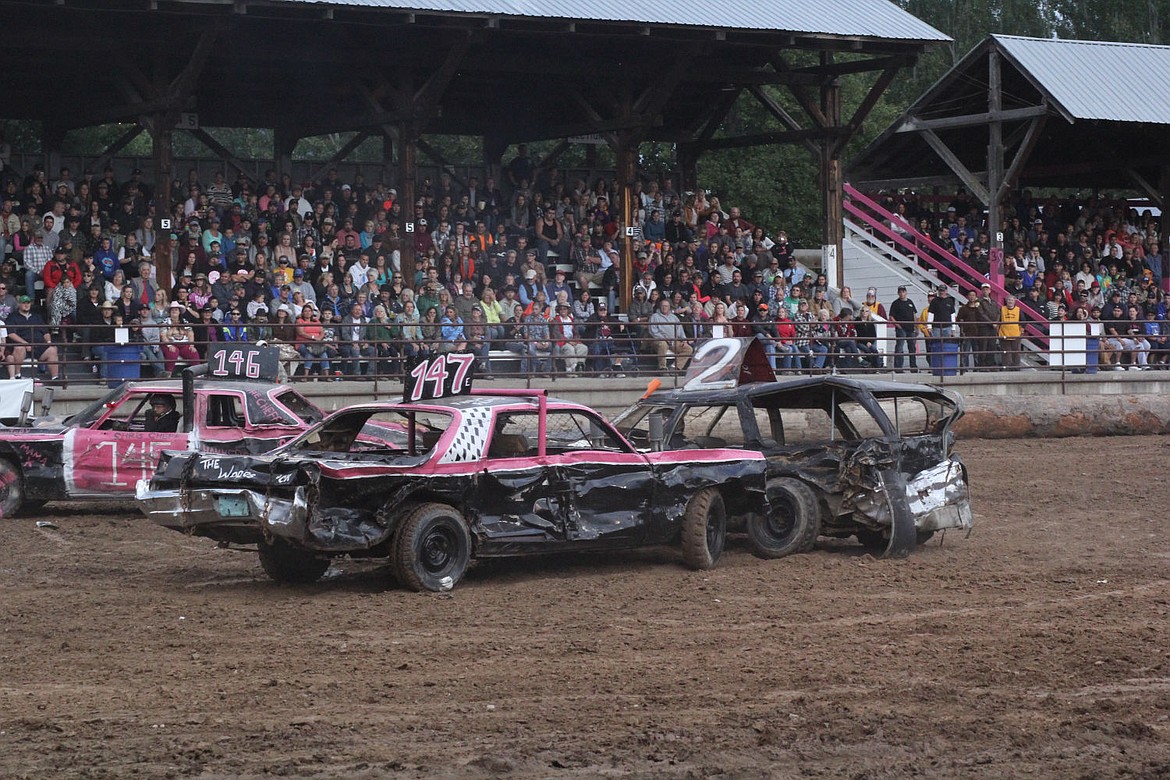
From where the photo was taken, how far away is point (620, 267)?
2695 cm

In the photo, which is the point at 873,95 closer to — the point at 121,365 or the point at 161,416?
the point at 121,365

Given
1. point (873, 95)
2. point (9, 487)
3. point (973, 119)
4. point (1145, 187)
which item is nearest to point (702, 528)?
point (9, 487)

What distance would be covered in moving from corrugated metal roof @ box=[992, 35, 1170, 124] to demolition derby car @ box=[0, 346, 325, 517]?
21057mm

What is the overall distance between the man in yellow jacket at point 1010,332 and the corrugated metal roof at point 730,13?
5.21 m

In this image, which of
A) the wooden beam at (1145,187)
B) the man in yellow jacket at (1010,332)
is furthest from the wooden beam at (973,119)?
the wooden beam at (1145,187)

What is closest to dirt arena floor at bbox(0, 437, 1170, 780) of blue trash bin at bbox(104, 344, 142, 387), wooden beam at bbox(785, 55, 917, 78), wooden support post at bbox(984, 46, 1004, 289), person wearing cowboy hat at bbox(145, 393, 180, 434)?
person wearing cowboy hat at bbox(145, 393, 180, 434)

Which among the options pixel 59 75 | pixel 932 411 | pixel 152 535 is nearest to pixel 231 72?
pixel 59 75

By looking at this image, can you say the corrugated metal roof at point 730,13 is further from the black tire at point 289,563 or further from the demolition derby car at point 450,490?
the black tire at point 289,563

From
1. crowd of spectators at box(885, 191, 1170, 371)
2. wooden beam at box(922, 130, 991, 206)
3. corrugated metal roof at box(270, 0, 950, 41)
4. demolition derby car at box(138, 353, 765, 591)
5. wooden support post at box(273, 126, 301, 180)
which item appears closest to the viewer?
demolition derby car at box(138, 353, 765, 591)

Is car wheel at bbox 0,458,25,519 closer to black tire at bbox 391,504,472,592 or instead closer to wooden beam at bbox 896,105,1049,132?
black tire at bbox 391,504,472,592

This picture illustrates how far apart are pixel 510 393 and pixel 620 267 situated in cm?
1548

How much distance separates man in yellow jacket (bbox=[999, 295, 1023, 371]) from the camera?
26.7 m

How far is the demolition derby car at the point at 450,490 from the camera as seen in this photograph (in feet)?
34.3

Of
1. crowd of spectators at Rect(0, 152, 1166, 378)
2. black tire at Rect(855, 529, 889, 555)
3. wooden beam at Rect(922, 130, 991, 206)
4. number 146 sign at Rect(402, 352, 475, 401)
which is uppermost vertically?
wooden beam at Rect(922, 130, 991, 206)
